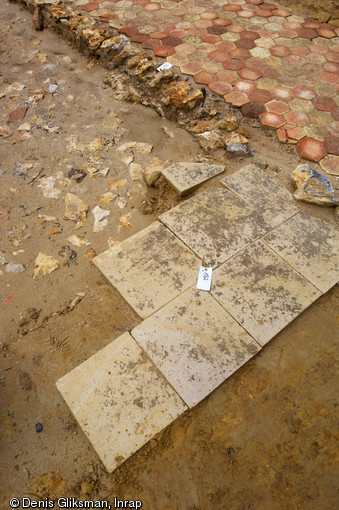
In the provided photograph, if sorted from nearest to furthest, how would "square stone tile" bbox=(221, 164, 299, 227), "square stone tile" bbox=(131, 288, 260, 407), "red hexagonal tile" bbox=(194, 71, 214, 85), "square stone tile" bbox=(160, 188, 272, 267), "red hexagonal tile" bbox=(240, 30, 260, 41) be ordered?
"square stone tile" bbox=(131, 288, 260, 407) < "square stone tile" bbox=(160, 188, 272, 267) < "square stone tile" bbox=(221, 164, 299, 227) < "red hexagonal tile" bbox=(194, 71, 214, 85) < "red hexagonal tile" bbox=(240, 30, 260, 41)

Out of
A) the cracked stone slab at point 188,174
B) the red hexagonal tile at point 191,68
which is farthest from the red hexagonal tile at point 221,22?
the cracked stone slab at point 188,174

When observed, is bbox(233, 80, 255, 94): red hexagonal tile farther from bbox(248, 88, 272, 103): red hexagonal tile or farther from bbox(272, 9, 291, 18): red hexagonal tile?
bbox(272, 9, 291, 18): red hexagonal tile

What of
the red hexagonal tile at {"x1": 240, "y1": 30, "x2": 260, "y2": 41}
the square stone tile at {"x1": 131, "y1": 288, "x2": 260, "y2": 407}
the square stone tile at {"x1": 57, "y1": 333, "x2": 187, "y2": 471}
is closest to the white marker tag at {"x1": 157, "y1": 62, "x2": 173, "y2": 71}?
the red hexagonal tile at {"x1": 240, "y1": 30, "x2": 260, "y2": 41}

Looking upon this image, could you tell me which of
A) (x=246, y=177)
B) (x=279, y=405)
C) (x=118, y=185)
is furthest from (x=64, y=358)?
(x=246, y=177)

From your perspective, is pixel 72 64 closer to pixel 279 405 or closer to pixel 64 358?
pixel 64 358

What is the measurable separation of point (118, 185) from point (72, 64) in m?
2.59

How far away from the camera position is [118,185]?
300 centimetres

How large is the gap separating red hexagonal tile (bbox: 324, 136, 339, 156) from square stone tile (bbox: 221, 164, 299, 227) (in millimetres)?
701

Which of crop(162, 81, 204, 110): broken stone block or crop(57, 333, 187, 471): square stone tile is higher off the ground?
crop(162, 81, 204, 110): broken stone block

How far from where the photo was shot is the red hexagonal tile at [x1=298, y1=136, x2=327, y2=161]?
296 centimetres

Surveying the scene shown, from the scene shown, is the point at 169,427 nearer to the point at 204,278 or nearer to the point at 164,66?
the point at 204,278

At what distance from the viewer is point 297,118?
3229 mm

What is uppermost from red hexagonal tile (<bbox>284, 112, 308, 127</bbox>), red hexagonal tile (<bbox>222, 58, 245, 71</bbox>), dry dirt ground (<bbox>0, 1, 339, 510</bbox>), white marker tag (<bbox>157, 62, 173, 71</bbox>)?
white marker tag (<bbox>157, 62, 173, 71</bbox>)

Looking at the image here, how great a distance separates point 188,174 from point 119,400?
1929 mm
